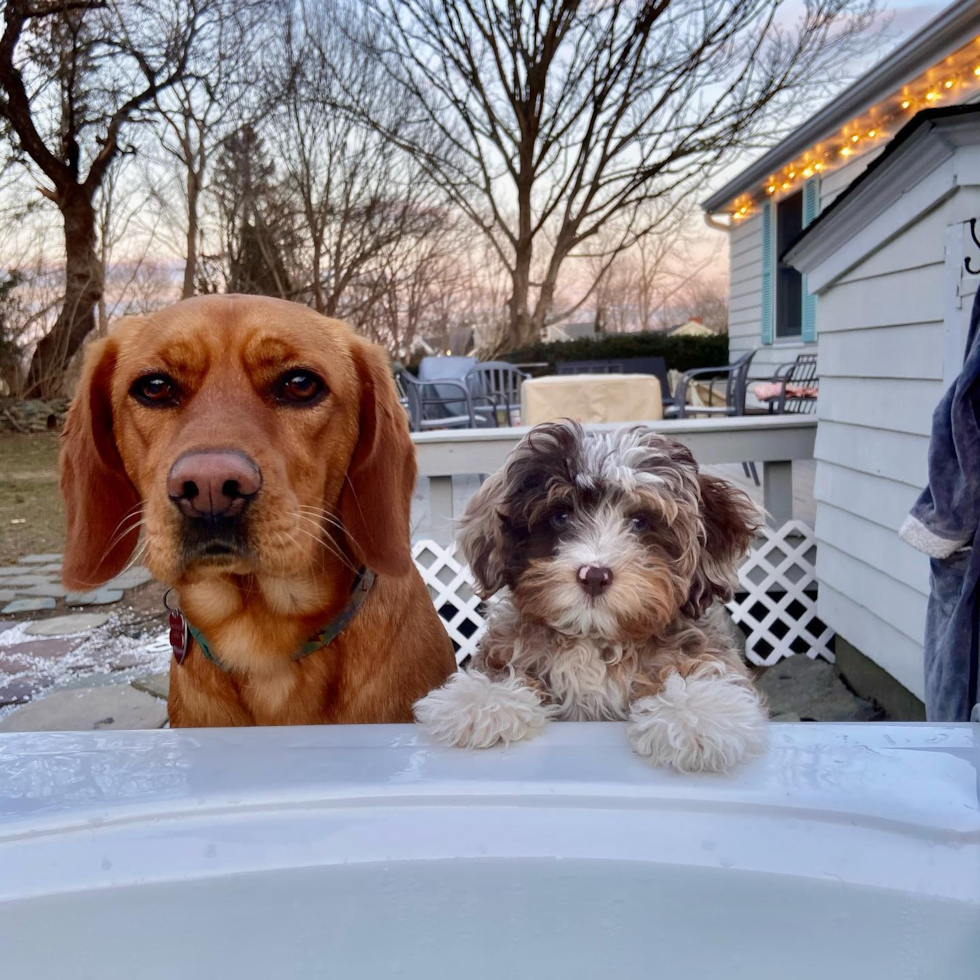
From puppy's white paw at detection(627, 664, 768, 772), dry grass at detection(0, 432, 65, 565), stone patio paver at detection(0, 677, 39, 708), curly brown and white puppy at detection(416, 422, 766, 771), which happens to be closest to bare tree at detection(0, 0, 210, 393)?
dry grass at detection(0, 432, 65, 565)

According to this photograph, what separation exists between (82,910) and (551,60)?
1557cm

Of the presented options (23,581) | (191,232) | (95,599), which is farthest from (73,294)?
(95,599)

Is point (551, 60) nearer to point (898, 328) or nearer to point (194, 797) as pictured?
point (898, 328)

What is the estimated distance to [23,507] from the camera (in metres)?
7.39

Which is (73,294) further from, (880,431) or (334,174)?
(880,431)

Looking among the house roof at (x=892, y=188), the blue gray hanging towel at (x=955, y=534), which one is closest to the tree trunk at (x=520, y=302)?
the house roof at (x=892, y=188)

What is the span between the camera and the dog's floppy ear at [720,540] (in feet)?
6.81

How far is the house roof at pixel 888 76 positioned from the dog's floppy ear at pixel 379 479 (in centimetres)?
759

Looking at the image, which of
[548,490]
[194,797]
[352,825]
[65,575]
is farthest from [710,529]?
[65,575]

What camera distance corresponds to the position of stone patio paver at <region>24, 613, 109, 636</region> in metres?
5.39

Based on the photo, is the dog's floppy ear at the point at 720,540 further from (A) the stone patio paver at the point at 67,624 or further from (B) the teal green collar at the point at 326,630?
(A) the stone patio paver at the point at 67,624

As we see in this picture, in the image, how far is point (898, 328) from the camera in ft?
11.9

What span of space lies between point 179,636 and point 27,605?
15.2 ft

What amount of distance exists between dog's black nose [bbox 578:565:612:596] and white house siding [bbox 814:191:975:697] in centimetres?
212
